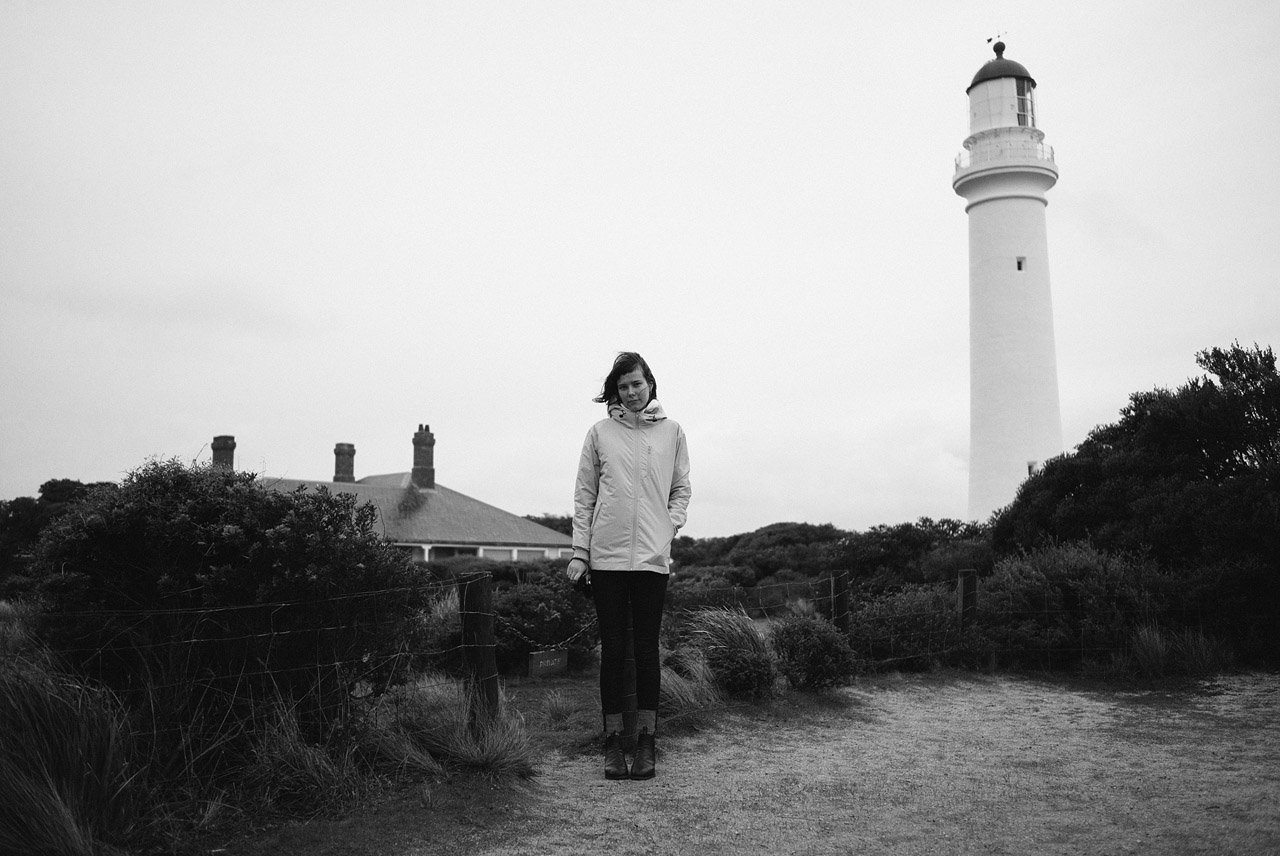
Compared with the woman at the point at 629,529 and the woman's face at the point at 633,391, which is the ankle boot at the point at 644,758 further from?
the woman's face at the point at 633,391

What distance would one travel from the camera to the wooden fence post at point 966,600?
10.1 meters

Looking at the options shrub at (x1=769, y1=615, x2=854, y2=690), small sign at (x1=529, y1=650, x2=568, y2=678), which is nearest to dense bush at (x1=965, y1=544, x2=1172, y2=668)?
shrub at (x1=769, y1=615, x2=854, y2=690)

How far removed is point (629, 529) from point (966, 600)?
6133 mm

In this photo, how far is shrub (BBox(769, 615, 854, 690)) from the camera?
791 centimetres

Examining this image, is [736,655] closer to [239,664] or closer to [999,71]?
[239,664]

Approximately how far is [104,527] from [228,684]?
905 mm

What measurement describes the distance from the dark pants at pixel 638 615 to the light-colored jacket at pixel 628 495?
10 centimetres

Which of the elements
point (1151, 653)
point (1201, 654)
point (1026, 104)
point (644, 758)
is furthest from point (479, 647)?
point (1026, 104)

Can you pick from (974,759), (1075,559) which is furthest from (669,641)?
(1075,559)

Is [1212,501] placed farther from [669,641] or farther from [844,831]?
[844,831]

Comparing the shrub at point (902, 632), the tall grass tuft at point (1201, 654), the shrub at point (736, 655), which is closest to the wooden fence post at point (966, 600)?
the shrub at point (902, 632)

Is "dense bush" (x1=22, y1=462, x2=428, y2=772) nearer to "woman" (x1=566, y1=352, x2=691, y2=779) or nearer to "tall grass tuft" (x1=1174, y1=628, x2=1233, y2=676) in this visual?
"woman" (x1=566, y1=352, x2=691, y2=779)

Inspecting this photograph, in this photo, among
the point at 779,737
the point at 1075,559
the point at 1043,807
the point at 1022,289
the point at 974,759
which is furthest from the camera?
the point at 1022,289

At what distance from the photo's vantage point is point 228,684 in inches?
177
